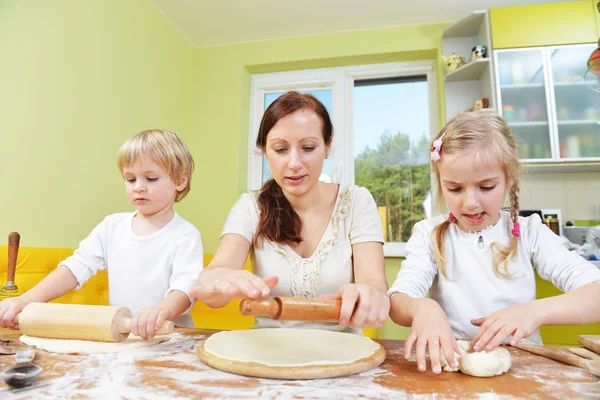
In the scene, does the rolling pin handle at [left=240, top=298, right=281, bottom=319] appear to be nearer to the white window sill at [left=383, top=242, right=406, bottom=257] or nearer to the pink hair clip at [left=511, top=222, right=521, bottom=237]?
the pink hair clip at [left=511, top=222, right=521, bottom=237]

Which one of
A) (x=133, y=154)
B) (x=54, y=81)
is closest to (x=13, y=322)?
(x=133, y=154)

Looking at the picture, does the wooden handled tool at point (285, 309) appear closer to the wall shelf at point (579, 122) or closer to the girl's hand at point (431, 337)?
the girl's hand at point (431, 337)

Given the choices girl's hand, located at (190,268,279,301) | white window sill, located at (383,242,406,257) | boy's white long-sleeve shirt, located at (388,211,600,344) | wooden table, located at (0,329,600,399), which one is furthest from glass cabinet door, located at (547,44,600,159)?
girl's hand, located at (190,268,279,301)

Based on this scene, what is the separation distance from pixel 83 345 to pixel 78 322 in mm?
53

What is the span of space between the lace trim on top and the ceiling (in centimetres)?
217

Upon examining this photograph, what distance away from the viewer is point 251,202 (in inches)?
45.1

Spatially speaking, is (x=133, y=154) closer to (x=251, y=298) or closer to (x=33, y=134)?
(x=251, y=298)

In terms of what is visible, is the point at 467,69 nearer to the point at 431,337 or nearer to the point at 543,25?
the point at 543,25

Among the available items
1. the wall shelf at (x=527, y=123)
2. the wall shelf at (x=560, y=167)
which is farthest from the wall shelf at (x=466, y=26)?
the wall shelf at (x=560, y=167)

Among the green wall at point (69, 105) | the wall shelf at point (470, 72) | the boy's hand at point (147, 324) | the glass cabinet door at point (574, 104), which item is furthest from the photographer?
the wall shelf at point (470, 72)

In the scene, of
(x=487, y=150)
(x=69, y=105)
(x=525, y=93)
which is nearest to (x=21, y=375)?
(x=487, y=150)

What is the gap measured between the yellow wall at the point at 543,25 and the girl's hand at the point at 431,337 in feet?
8.13

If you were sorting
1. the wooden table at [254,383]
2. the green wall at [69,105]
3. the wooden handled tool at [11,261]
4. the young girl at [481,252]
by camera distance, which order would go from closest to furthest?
the wooden table at [254,383] → the young girl at [481,252] → the wooden handled tool at [11,261] → the green wall at [69,105]

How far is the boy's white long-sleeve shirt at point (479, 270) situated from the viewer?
3.07 feet
